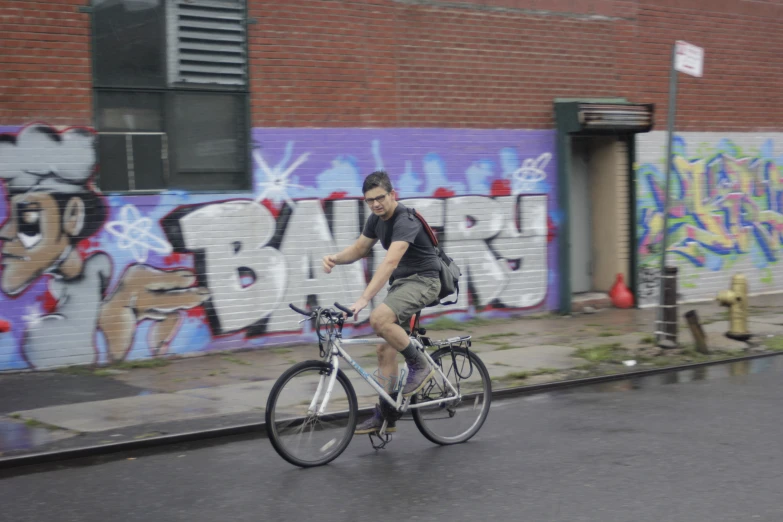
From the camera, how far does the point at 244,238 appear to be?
38.9ft

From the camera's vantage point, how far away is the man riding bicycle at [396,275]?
679cm

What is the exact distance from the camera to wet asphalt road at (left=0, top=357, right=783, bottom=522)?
18.1 ft

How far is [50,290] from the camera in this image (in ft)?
34.3

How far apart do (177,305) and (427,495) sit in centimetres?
618

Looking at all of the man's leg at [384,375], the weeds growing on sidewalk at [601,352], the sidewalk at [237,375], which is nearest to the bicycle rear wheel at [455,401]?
the man's leg at [384,375]

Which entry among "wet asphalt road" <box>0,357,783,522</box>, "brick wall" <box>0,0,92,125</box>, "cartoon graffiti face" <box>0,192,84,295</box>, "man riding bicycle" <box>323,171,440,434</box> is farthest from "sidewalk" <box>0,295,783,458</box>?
"brick wall" <box>0,0,92,125</box>

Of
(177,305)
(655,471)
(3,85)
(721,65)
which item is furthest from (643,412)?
(721,65)

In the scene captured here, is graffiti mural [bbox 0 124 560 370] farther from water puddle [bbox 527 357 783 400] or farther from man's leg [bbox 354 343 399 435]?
man's leg [bbox 354 343 399 435]

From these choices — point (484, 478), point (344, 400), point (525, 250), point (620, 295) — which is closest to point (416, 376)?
point (344, 400)

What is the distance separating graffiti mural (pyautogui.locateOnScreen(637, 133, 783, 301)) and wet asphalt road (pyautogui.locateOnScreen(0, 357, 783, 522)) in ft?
25.8

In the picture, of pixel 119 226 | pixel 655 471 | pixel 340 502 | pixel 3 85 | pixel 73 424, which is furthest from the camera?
pixel 119 226

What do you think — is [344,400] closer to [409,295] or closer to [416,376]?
[416,376]

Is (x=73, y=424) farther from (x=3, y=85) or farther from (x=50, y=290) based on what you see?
(x=3, y=85)

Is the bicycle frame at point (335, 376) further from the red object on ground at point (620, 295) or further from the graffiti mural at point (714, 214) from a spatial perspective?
the graffiti mural at point (714, 214)
